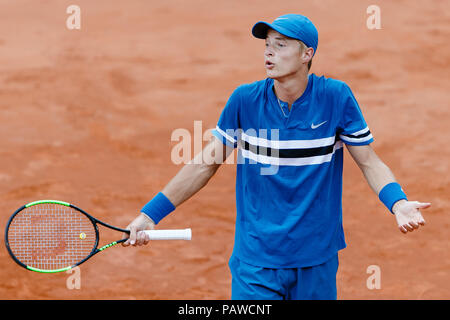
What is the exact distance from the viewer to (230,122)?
3.29 meters

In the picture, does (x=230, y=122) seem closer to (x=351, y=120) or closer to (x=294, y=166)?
(x=294, y=166)

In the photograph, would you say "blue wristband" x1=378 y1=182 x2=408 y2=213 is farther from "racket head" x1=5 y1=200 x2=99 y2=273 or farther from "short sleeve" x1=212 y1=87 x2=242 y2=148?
"racket head" x1=5 y1=200 x2=99 y2=273

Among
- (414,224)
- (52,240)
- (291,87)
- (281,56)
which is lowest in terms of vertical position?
(52,240)

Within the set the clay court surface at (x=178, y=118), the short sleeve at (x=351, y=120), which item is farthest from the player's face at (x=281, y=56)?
the clay court surface at (x=178, y=118)

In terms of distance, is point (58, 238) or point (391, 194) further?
point (58, 238)

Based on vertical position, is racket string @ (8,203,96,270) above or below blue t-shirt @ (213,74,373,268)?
below

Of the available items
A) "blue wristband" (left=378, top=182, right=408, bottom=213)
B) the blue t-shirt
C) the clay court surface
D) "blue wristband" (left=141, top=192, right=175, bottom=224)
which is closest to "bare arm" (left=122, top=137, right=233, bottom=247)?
"blue wristband" (left=141, top=192, right=175, bottom=224)

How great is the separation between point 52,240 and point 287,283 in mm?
1517

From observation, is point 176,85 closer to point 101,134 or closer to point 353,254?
point 101,134

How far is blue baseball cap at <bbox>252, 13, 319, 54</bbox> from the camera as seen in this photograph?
3.12 meters


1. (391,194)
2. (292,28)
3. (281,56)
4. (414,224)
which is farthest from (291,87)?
(414,224)

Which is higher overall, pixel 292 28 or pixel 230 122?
pixel 292 28

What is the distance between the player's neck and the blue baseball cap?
159 mm

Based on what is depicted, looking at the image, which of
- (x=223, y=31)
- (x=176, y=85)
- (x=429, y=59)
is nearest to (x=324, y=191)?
(x=176, y=85)
